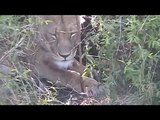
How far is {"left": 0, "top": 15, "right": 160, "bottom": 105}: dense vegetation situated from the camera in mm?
4129

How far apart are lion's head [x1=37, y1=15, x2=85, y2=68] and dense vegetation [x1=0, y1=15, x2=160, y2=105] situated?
85 millimetres

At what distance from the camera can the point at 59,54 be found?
4215 millimetres

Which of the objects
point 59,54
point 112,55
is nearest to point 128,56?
point 112,55

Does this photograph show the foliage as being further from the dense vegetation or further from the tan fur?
the tan fur

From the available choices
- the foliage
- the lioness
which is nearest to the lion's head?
the lioness

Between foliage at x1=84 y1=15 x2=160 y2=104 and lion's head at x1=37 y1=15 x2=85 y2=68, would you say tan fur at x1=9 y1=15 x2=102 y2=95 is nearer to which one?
lion's head at x1=37 y1=15 x2=85 y2=68

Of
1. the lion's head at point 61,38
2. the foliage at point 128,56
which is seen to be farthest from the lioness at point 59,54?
the foliage at point 128,56

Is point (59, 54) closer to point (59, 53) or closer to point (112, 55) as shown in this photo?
point (59, 53)

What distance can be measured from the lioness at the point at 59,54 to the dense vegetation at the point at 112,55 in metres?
0.08

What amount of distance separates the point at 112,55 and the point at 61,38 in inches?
16.5

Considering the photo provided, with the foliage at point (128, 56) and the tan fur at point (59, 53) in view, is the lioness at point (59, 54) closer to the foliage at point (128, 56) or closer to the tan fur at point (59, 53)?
the tan fur at point (59, 53)

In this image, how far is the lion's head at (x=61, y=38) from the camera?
4.18 m

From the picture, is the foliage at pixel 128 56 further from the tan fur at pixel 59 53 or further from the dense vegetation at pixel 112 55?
the tan fur at pixel 59 53
